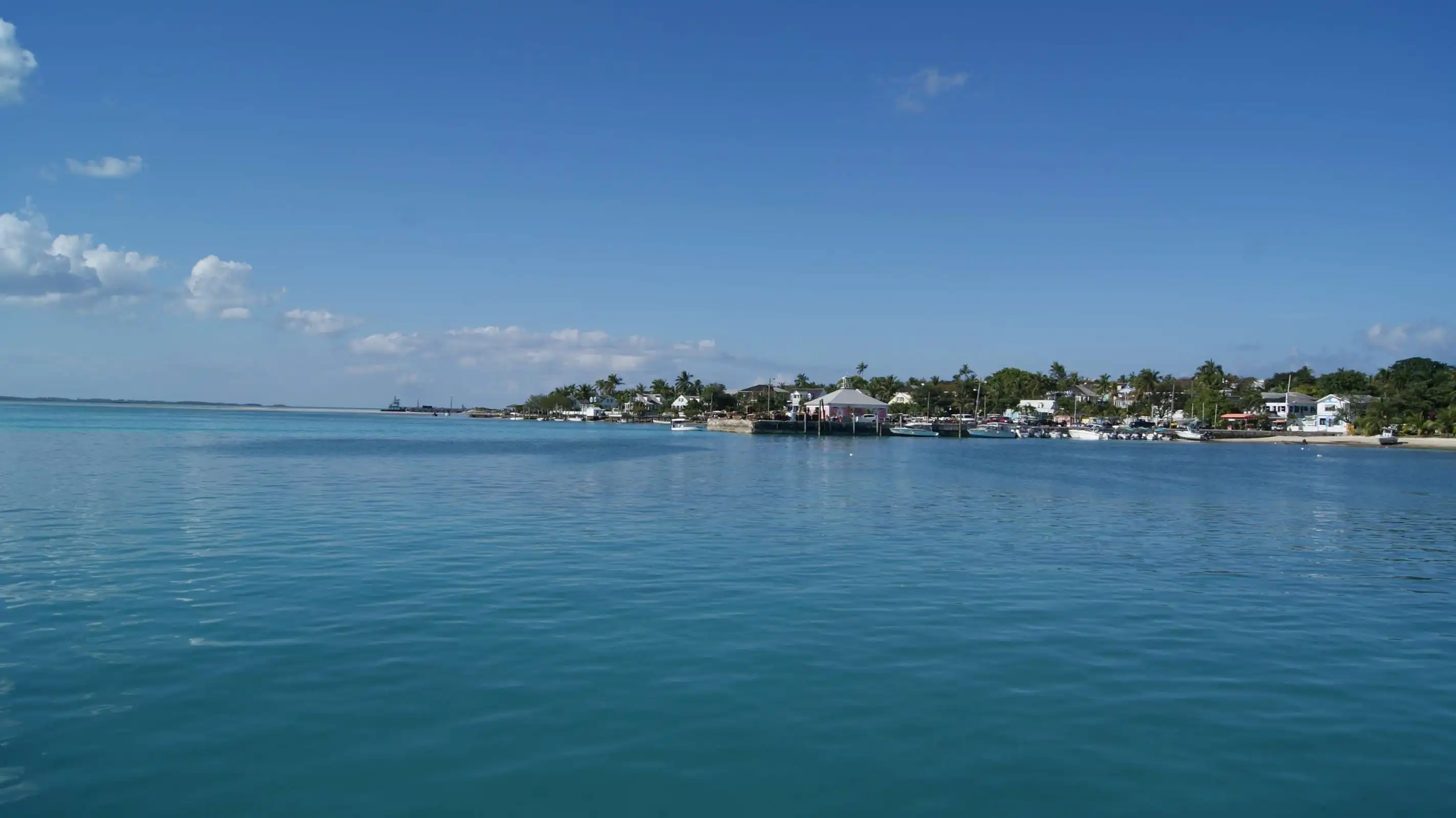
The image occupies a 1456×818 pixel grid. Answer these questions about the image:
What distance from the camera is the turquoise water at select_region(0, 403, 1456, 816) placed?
7.34 m

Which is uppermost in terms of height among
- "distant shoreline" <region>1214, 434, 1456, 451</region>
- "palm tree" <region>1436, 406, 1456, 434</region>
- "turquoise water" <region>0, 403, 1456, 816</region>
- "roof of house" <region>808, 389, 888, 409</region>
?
"roof of house" <region>808, 389, 888, 409</region>

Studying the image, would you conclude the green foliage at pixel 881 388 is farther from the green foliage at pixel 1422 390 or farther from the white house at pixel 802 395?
the green foliage at pixel 1422 390

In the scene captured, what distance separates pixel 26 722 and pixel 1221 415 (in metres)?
169

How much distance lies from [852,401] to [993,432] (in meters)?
22.6

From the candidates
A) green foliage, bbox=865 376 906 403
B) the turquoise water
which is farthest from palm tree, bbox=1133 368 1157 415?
the turquoise water

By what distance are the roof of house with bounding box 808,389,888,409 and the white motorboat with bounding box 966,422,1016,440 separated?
14410mm

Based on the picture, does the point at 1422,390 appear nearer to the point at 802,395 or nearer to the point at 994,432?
the point at 994,432

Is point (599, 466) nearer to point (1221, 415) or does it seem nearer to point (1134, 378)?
point (1221, 415)

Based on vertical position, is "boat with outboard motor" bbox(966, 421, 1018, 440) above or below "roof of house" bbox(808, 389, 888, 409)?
below

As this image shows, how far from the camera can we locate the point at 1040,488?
1538 inches

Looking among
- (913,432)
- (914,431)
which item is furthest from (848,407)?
(913,432)

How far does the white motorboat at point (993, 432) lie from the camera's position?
134000 mm

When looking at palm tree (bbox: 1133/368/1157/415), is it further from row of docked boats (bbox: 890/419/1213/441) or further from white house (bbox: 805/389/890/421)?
white house (bbox: 805/389/890/421)

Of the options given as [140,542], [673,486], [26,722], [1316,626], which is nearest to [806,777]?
[26,722]
